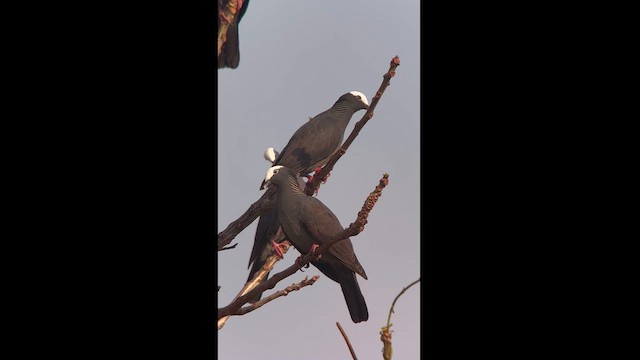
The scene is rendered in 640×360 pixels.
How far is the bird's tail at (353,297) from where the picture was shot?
7.16 ft

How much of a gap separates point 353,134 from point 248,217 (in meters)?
0.52

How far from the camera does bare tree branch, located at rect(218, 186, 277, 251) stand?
7.45ft

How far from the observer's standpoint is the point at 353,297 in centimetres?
221

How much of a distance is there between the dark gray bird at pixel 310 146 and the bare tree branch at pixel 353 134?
0.09ft

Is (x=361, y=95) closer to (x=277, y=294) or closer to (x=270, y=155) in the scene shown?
(x=270, y=155)

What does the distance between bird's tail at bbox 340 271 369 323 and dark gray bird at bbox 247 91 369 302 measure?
11.5 inches

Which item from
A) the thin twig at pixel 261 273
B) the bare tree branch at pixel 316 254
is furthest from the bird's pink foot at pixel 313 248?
the thin twig at pixel 261 273
